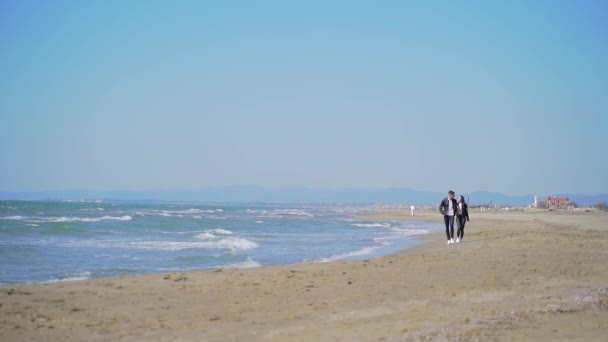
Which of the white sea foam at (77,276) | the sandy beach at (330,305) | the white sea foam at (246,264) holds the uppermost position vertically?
the sandy beach at (330,305)

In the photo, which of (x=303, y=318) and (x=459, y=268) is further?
(x=459, y=268)

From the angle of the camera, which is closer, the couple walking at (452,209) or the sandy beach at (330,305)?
the sandy beach at (330,305)

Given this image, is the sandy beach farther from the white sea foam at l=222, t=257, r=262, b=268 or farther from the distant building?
the distant building

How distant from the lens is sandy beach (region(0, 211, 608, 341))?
6039 millimetres

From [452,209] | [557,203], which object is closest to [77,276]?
[452,209]

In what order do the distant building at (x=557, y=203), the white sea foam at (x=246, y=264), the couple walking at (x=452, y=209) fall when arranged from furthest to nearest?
the distant building at (x=557, y=203)
the couple walking at (x=452, y=209)
the white sea foam at (x=246, y=264)

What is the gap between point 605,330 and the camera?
218 inches

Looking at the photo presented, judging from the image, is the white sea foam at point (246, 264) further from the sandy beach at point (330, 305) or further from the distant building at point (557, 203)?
the distant building at point (557, 203)

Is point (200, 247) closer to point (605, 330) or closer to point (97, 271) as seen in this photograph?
point (97, 271)

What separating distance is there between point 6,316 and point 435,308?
5.67 meters

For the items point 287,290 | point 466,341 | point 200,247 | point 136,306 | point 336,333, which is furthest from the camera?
point 200,247

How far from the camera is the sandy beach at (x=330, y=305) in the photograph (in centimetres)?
604

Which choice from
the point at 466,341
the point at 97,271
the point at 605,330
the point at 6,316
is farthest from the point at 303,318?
the point at 97,271

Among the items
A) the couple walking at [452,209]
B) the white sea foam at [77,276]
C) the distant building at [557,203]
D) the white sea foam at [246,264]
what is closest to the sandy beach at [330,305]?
the white sea foam at [77,276]
